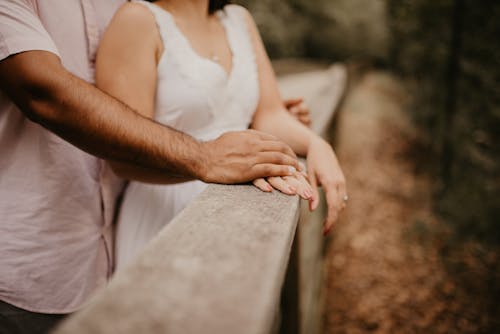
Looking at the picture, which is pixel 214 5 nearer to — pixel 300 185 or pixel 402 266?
pixel 300 185

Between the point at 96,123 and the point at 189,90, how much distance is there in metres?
0.54

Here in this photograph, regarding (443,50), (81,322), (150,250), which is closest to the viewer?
(81,322)

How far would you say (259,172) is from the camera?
1.27 m

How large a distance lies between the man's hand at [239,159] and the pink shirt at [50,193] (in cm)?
52

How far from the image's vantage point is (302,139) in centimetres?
179

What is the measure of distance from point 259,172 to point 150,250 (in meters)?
0.54

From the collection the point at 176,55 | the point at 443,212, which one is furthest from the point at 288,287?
A: the point at 443,212

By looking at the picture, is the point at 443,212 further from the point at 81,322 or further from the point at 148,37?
the point at 81,322

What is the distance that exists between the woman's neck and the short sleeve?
65 centimetres

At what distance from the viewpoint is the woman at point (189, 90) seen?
1437mm

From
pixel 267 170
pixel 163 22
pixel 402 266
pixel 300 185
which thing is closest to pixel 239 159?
pixel 267 170

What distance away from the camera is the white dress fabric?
1585 mm

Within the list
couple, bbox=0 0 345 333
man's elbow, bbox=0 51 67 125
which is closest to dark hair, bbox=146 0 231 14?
couple, bbox=0 0 345 333

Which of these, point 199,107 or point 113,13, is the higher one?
point 113,13
